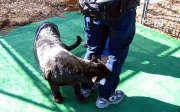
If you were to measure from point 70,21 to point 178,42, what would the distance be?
2372 millimetres

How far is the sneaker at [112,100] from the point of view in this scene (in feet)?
8.58

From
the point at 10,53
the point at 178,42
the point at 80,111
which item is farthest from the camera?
the point at 178,42

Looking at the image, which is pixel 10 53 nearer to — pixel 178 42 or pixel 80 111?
pixel 80 111

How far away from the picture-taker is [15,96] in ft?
9.05

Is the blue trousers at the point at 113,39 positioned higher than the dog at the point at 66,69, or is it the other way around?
the blue trousers at the point at 113,39

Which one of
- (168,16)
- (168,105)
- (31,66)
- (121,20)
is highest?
(121,20)

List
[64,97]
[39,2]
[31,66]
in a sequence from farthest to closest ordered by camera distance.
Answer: [39,2] → [31,66] → [64,97]

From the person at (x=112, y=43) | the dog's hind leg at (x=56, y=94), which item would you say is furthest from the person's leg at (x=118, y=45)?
the dog's hind leg at (x=56, y=94)

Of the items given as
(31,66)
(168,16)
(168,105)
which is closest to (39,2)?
(31,66)

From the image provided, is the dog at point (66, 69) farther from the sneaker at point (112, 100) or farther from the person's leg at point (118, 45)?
the sneaker at point (112, 100)

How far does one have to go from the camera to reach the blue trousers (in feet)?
6.79

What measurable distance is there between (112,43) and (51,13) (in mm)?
3391

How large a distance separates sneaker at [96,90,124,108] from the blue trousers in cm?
7

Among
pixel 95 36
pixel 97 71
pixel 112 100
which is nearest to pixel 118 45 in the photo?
pixel 95 36
